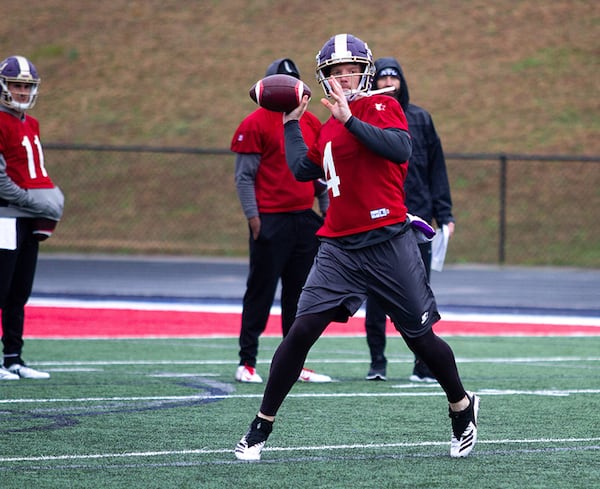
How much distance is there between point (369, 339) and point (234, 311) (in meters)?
5.68

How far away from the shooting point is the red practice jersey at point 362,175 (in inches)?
210

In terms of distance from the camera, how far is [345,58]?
5320 millimetres

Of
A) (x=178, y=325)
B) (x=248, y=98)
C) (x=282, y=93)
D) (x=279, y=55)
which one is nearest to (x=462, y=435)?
(x=282, y=93)

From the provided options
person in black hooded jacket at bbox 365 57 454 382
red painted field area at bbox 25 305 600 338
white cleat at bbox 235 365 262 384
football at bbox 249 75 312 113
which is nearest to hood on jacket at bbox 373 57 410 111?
person in black hooded jacket at bbox 365 57 454 382

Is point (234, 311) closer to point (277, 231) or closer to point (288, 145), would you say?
point (277, 231)

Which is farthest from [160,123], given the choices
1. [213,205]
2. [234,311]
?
[234,311]

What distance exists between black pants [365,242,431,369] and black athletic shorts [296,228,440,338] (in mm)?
2826

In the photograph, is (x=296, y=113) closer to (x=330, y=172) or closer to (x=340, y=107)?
(x=330, y=172)

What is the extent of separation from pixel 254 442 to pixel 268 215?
3.03m

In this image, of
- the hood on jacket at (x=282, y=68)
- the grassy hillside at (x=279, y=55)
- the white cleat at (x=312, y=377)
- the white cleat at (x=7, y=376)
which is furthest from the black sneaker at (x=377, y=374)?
the grassy hillside at (x=279, y=55)

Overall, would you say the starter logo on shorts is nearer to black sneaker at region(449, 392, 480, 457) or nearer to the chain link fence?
black sneaker at region(449, 392, 480, 457)

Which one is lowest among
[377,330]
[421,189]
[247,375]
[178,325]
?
[178,325]

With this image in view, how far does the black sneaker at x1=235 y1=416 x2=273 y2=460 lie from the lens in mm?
5219

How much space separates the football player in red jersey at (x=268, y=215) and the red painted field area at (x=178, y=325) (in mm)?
3326
